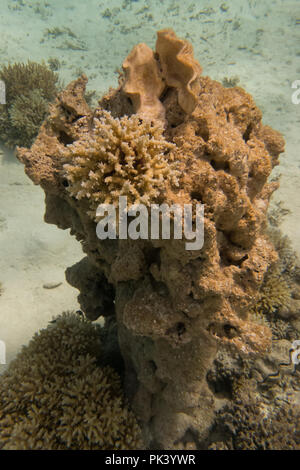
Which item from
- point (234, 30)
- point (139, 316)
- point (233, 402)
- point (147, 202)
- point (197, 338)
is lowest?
point (233, 402)

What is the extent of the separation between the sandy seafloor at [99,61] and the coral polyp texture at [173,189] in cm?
264

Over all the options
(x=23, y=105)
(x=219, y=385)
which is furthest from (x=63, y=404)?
(x=23, y=105)

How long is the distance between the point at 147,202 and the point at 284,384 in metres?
3.36

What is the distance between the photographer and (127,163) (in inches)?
75.1

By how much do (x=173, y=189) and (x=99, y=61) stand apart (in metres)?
12.7

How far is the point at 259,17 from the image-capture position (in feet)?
46.2

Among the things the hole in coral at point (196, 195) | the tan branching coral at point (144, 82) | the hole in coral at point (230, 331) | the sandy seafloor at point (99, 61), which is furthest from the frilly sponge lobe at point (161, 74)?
the sandy seafloor at point (99, 61)

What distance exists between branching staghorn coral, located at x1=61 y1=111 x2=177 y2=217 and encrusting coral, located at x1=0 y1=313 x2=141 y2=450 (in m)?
2.34

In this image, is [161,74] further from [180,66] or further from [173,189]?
[173,189]

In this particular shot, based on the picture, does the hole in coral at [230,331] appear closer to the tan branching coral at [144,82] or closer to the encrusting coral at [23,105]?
the tan branching coral at [144,82]

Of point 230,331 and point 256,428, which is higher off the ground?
point 230,331

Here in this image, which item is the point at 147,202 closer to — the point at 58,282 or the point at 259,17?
the point at 58,282

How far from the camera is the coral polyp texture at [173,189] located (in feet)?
6.40
